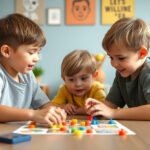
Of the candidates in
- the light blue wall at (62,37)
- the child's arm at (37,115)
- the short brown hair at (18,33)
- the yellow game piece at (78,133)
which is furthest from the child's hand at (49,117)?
the light blue wall at (62,37)

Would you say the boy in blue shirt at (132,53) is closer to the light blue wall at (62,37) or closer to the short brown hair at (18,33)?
the short brown hair at (18,33)

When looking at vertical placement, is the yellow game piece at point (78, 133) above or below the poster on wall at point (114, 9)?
below

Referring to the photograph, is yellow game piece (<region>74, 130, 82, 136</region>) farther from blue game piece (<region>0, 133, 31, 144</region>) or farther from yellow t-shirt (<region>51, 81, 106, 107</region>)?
yellow t-shirt (<region>51, 81, 106, 107</region>)

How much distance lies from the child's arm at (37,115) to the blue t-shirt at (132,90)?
0.40m

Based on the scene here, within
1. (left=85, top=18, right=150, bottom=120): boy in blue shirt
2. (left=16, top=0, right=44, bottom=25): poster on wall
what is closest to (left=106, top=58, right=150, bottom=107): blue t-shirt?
(left=85, top=18, right=150, bottom=120): boy in blue shirt

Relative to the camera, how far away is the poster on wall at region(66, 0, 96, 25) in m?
3.65

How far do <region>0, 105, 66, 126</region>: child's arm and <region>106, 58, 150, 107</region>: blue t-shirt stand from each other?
0.40 m

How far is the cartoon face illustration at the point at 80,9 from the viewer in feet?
12.0

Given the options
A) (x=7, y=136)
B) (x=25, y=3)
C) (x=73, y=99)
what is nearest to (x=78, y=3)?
(x=25, y=3)

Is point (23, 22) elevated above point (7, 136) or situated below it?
above

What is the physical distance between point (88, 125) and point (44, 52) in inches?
110

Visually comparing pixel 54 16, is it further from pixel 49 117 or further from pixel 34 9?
pixel 49 117

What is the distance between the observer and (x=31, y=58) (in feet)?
4.35

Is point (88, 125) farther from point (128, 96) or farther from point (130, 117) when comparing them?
point (128, 96)
